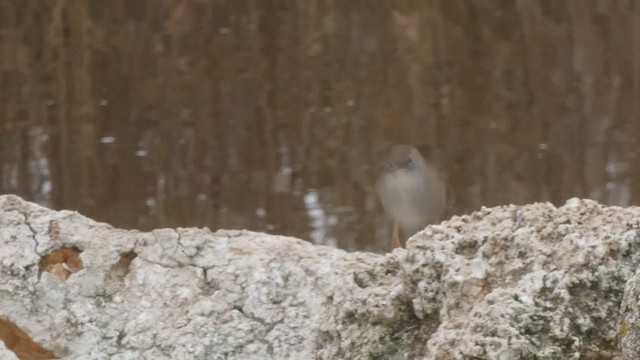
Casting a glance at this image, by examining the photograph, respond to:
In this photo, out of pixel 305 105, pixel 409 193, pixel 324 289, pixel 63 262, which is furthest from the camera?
pixel 305 105

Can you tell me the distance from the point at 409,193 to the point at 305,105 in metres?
2.43

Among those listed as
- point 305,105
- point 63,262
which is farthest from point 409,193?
point 63,262

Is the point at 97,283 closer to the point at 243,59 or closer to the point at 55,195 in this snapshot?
the point at 55,195

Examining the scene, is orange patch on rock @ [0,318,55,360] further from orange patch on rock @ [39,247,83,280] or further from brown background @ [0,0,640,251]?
brown background @ [0,0,640,251]

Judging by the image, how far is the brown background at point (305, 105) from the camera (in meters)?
6.07

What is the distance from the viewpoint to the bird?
4434 millimetres

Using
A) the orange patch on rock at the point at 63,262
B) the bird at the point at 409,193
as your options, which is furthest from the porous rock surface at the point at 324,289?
the bird at the point at 409,193

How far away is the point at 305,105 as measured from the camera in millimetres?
6875

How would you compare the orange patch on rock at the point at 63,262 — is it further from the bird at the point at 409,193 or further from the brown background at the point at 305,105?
the brown background at the point at 305,105

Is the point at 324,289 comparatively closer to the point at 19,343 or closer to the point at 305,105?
the point at 19,343

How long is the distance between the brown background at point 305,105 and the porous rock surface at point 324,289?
11.0 feet

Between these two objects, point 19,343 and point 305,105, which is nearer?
point 19,343

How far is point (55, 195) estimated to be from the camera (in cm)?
618

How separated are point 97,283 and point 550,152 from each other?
469 cm
